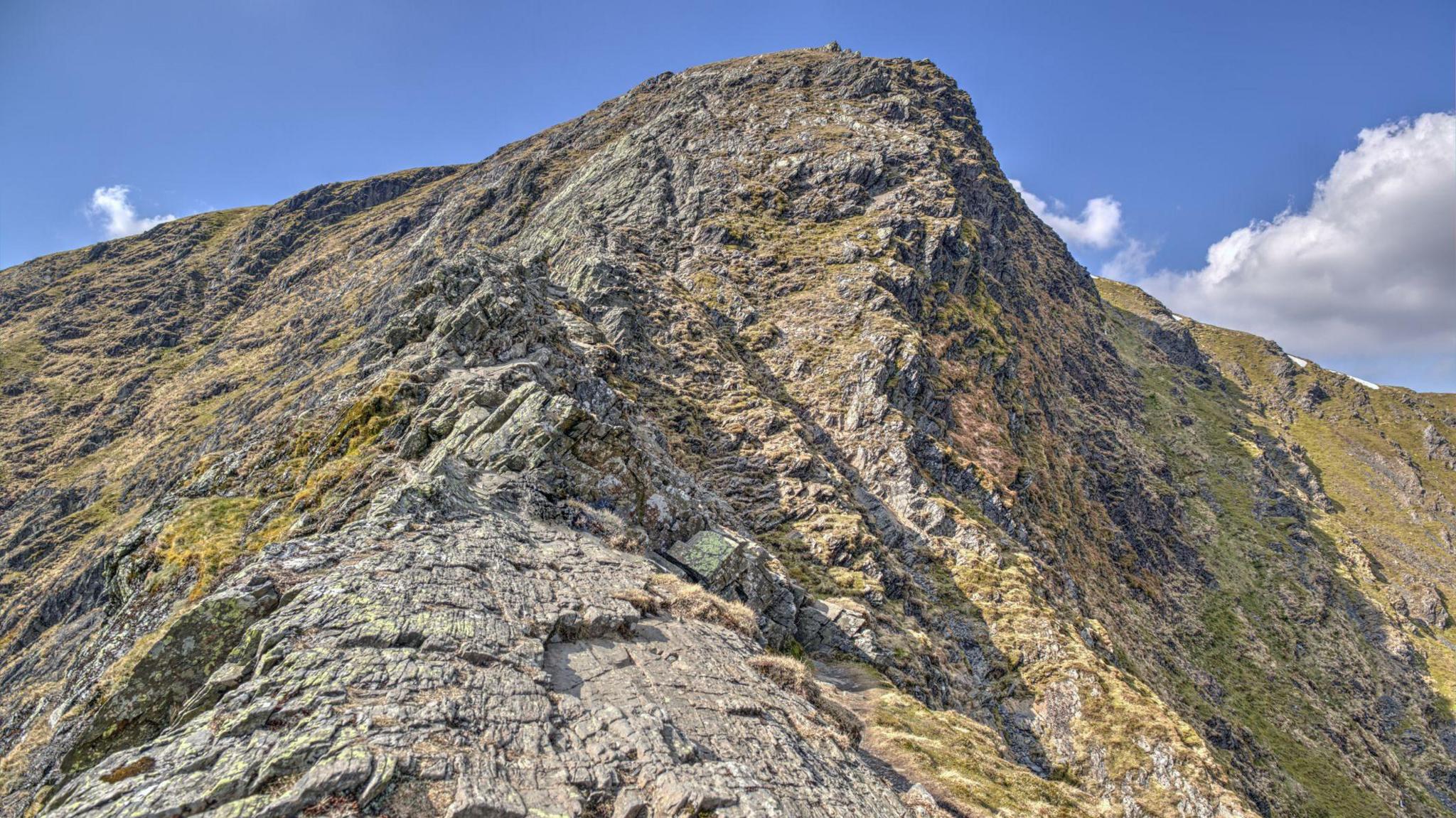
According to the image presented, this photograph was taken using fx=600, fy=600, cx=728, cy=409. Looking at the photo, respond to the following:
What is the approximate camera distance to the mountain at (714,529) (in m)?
12.0

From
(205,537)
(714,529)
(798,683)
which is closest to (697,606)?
(798,683)

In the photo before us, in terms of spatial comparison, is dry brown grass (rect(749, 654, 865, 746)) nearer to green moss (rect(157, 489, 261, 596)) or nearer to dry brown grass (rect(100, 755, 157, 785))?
dry brown grass (rect(100, 755, 157, 785))

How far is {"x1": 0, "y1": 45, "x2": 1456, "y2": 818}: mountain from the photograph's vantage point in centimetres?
1195

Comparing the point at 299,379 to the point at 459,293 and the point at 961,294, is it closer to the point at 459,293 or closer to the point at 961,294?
the point at 459,293

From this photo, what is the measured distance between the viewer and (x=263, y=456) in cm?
2730

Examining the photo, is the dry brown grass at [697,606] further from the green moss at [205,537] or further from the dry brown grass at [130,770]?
the green moss at [205,537]

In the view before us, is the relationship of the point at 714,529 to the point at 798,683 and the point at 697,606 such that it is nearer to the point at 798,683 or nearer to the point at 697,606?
the point at 697,606

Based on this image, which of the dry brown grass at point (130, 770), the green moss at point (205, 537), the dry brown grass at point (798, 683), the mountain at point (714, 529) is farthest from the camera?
the green moss at point (205, 537)

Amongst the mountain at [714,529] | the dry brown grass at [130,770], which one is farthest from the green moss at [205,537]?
the dry brown grass at [130,770]

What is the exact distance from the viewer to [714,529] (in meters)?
29.1

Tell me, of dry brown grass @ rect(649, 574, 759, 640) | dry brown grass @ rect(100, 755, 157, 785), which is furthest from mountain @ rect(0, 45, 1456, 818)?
dry brown grass @ rect(649, 574, 759, 640)

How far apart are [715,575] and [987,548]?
23456mm

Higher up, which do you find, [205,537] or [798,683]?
[798,683]

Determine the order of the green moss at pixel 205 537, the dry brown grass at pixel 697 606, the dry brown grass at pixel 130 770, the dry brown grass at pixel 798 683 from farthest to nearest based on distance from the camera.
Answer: the green moss at pixel 205 537, the dry brown grass at pixel 697 606, the dry brown grass at pixel 798 683, the dry brown grass at pixel 130 770
